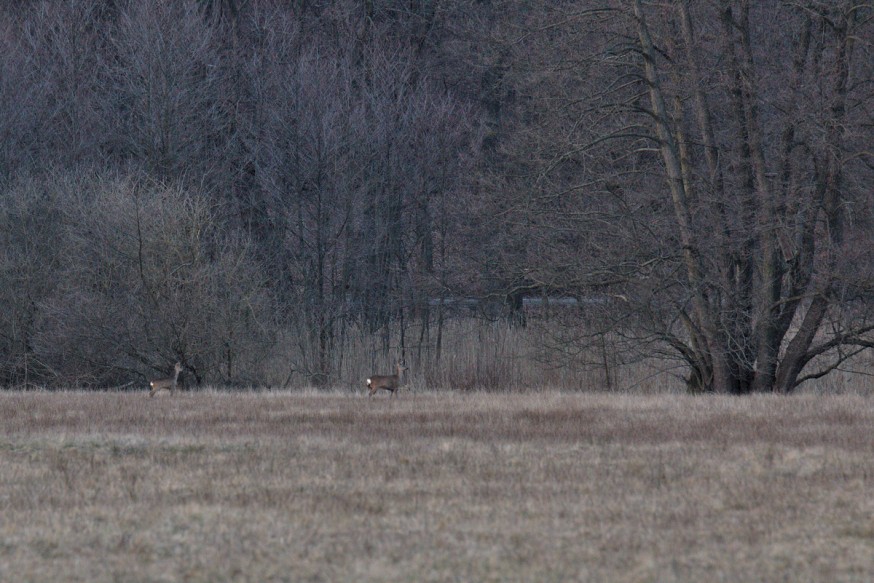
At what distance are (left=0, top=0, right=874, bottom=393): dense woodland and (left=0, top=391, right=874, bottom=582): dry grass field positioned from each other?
4.03 metres

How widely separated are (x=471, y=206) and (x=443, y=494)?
13.9m

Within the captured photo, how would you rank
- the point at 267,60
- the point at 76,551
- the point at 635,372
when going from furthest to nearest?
the point at 267,60
the point at 635,372
the point at 76,551

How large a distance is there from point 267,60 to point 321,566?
28.2 metres

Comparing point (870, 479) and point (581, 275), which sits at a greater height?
point (581, 275)

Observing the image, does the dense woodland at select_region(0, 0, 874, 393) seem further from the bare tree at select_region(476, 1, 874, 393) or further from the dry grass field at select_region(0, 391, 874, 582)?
the dry grass field at select_region(0, 391, 874, 582)

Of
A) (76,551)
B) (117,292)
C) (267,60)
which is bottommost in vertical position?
→ (76,551)

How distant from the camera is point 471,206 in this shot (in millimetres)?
23359

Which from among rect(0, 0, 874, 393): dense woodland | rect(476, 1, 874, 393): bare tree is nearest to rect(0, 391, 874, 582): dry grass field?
rect(476, 1, 874, 393): bare tree

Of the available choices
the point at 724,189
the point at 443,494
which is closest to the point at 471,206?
the point at 724,189

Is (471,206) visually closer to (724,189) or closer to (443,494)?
(724,189)

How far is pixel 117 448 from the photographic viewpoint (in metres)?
12.5

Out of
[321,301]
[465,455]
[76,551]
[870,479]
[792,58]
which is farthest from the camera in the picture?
[321,301]

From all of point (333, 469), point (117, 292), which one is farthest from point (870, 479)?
point (117, 292)

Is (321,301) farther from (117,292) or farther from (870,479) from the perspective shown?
(870,479)
